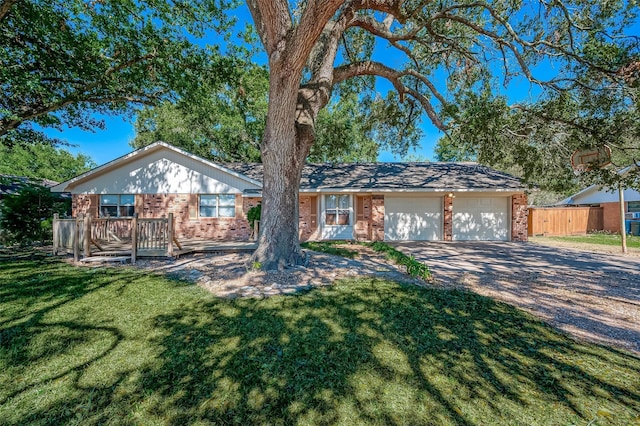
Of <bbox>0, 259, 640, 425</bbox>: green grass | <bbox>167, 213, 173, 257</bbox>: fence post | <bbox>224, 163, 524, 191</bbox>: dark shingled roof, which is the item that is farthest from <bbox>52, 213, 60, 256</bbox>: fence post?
<bbox>224, 163, 524, 191</bbox>: dark shingled roof

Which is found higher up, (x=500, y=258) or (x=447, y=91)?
(x=447, y=91)

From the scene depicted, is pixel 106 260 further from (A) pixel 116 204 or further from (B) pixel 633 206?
(B) pixel 633 206

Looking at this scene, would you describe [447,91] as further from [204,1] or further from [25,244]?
[25,244]

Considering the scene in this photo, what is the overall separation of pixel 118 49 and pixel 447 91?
35.3 feet

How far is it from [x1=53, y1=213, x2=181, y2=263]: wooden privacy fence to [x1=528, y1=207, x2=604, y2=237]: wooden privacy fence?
1897 cm

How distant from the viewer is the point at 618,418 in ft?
7.24

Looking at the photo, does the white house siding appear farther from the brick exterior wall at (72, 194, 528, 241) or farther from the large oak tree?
the large oak tree

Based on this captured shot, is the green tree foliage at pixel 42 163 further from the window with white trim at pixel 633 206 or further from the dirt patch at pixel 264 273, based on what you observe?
the window with white trim at pixel 633 206

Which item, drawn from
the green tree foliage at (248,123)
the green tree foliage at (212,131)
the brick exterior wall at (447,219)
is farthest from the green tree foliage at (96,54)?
the brick exterior wall at (447,219)

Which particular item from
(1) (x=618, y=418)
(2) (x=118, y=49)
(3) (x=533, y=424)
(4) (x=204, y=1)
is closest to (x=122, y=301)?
(3) (x=533, y=424)

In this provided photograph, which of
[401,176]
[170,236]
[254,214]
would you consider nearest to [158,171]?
[254,214]

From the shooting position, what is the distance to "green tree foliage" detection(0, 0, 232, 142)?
25.3 ft

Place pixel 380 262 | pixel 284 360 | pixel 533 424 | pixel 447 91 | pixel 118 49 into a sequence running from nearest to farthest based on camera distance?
pixel 533 424 → pixel 284 360 → pixel 380 262 → pixel 118 49 → pixel 447 91

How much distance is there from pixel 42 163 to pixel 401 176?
137ft
